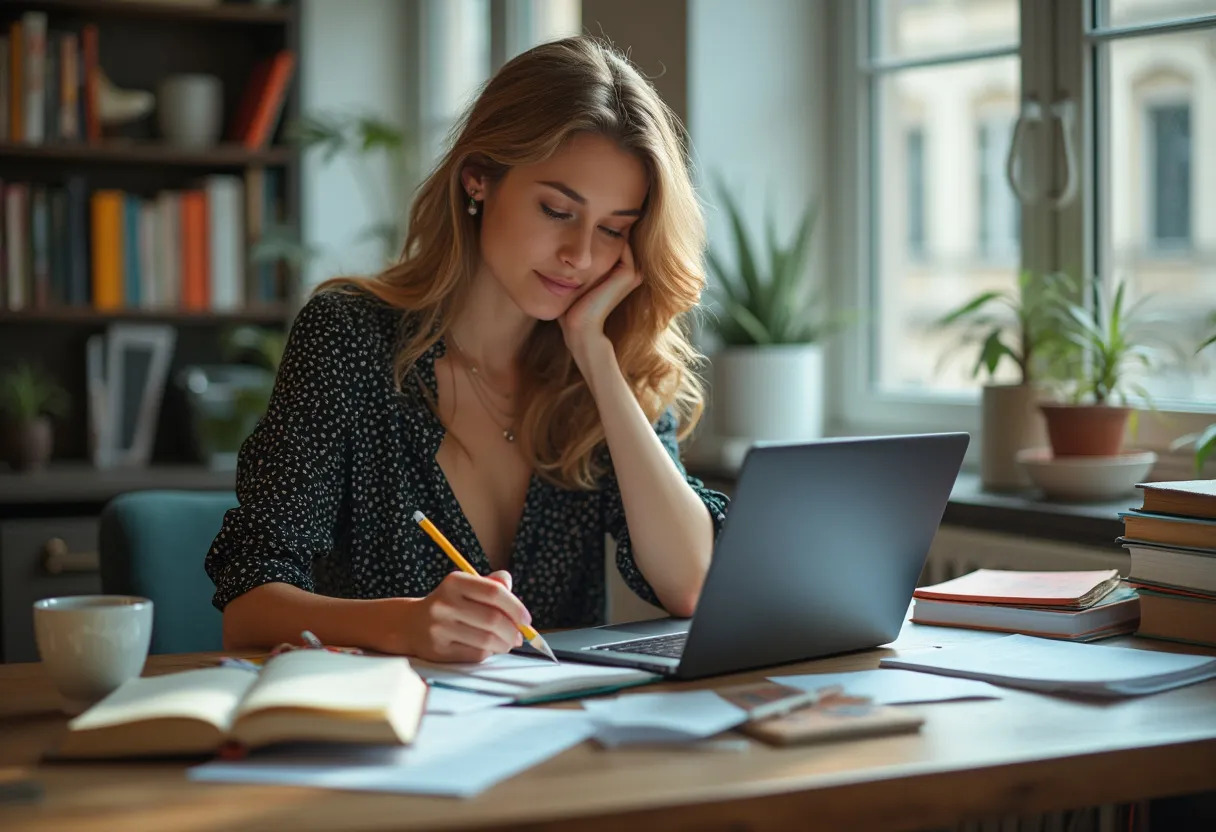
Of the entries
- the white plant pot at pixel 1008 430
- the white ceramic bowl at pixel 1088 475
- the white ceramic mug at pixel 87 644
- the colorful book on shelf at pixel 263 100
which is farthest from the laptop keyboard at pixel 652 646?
the colorful book on shelf at pixel 263 100

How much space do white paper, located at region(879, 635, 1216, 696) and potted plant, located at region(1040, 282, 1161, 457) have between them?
0.69 meters

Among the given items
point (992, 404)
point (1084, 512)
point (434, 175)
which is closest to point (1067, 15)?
point (992, 404)

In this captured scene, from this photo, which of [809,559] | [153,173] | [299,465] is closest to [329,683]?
[809,559]

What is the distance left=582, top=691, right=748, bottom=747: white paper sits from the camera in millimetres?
1039

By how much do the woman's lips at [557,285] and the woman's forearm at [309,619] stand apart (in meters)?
0.51

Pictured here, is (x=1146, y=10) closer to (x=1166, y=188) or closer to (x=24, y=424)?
(x=1166, y=188)

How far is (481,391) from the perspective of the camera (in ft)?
6.15

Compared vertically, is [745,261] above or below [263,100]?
below

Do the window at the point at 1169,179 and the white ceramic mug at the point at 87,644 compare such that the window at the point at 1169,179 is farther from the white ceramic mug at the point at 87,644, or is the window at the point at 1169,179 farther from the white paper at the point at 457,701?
the white ceramic mug at the point at 87,644

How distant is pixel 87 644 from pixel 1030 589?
0.98m

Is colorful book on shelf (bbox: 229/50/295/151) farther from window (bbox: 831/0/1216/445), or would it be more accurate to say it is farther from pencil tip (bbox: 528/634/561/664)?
pencil tip (bbox: 528/634/561/664)

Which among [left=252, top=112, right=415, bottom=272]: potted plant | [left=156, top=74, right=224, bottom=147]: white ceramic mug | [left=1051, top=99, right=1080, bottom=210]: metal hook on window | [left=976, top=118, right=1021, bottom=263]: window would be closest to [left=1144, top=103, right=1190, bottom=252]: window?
[left=1051, top=99, right=1080, bottom=210]: metal hook on window

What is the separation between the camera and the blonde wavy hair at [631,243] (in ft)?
5.57

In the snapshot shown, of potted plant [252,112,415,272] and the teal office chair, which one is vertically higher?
potted plant [252,112,415,272]
